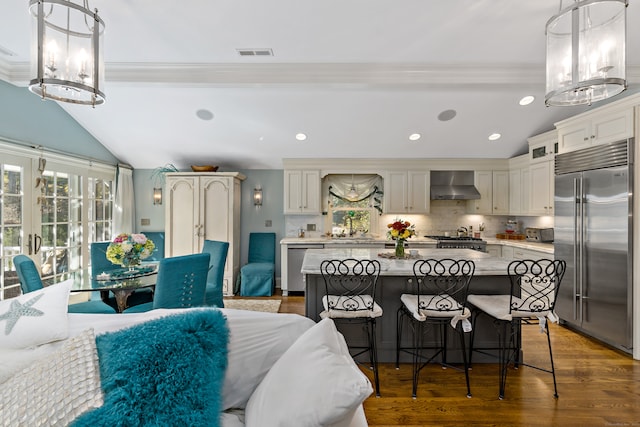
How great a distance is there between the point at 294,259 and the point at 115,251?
281 centimetres

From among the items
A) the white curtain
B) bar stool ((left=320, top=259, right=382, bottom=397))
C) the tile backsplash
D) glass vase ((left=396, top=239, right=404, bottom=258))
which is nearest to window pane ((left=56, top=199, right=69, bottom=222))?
the white curtain

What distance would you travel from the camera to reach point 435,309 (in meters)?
2.63

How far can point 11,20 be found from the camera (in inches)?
105

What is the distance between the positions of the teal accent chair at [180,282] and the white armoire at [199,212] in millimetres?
2533

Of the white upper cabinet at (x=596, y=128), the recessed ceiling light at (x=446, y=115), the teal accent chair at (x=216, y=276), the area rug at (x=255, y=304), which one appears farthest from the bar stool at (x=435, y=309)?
the recessed ceiling light at (x=446, y=115)

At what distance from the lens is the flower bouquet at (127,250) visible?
10.4 ft

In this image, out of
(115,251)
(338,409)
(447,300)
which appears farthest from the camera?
(115,251)

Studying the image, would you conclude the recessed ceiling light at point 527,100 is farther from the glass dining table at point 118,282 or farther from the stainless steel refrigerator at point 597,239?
the glass dining table at point 118,282

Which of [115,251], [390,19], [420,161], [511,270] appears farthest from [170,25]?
[420,161]

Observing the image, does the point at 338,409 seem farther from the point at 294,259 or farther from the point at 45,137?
the point at 45,137

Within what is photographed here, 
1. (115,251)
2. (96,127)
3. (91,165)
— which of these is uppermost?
(96,127)

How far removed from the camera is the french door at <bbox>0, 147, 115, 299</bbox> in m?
3.76

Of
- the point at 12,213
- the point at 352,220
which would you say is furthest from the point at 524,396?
the point at 12,213

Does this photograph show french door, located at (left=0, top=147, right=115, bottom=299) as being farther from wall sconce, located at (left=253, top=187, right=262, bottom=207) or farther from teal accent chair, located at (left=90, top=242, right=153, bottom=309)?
wall sconce, located at (left=253, top=187, right=262, bottom=207)
